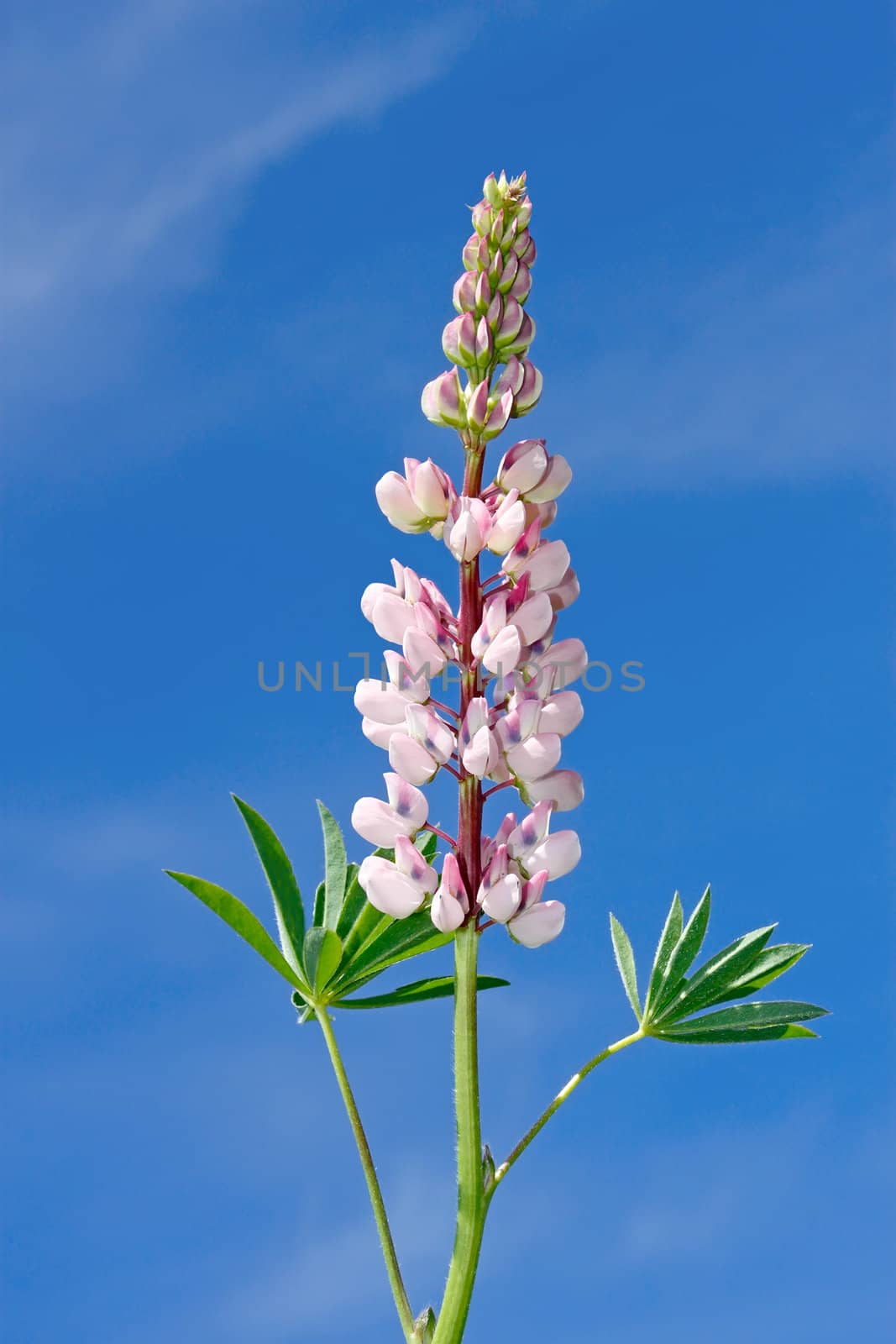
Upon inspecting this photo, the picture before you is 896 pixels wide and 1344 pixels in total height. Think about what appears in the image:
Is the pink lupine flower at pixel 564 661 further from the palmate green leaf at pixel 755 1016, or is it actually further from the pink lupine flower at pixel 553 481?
the palmate green leaf at pixel 755 1016

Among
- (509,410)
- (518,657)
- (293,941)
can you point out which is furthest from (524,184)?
(293,941)

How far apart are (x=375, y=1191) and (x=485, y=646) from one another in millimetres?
1424

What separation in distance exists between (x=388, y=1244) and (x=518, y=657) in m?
1.53

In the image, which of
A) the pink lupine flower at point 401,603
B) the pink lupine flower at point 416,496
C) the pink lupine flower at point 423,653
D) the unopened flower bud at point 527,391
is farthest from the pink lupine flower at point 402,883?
the unopened flower bud at point 527,391

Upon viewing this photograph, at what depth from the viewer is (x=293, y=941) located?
3.62 m

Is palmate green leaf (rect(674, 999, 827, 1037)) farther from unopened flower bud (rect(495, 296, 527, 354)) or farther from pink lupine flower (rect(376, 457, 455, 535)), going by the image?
unopened flower bud (rect(495, 296, 527, 354))

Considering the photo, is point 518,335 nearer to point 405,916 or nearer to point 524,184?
point 524,184

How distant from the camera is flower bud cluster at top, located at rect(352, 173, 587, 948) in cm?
331

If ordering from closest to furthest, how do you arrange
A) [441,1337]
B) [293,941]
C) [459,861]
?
[441,1337]
[459,861]
[293,941]

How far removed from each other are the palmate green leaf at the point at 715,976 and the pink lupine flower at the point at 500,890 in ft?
2.32

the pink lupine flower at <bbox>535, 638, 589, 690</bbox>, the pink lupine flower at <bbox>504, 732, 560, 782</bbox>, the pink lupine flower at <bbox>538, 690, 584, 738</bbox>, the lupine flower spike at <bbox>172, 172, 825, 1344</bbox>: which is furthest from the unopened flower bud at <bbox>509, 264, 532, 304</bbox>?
the pink lupine flower at <bbox>504, 732, 560, 782</bbox>

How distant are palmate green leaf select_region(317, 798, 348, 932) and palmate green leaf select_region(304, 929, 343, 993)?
0.91 feet

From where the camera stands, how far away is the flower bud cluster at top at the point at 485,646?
10.8 feet

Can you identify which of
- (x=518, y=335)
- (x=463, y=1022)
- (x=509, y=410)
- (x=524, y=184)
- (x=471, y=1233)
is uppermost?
(x=524, y=184)
